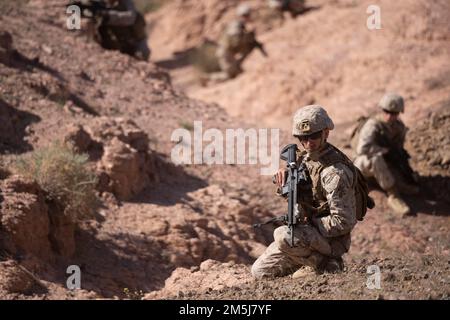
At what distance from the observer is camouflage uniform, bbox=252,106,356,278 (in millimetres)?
5352

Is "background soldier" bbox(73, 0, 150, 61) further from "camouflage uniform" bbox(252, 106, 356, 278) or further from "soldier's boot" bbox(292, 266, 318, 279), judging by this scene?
"soldier's boot" bbox(292, 266, 318, 279)

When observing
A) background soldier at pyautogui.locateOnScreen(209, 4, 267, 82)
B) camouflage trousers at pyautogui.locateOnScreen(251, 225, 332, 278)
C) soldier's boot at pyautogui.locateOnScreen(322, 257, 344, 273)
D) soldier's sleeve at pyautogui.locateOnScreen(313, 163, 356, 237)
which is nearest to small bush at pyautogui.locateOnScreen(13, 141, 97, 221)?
camouflage trousers at pyautogui.locateOnScreen(251, 225, 332, 278)

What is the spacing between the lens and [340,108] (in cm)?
1319

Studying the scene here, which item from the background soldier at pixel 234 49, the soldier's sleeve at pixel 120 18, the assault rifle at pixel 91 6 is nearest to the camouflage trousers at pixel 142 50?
the soldier's sleeve at pixel 120 18

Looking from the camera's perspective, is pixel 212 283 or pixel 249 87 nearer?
pixel 212 283

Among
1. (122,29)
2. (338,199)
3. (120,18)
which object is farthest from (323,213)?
(122,29)

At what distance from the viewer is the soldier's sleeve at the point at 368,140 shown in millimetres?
9195

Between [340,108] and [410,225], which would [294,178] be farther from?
[340,108]

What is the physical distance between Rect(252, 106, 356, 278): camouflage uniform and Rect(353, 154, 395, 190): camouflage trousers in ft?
12.3

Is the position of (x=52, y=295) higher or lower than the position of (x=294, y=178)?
lower

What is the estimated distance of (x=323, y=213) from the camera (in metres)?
5.51

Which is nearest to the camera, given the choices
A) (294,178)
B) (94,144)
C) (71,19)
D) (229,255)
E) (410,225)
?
(294,178)

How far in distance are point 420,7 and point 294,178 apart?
1016 cm

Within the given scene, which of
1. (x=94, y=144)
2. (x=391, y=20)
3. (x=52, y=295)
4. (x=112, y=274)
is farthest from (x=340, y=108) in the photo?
(x=52, y=295)
